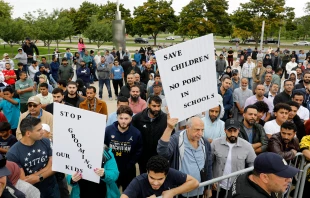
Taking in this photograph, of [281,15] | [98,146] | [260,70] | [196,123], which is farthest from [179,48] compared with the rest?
[281,15]

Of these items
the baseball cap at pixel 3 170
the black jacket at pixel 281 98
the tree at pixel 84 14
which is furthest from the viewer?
the tree at pixel 84 14

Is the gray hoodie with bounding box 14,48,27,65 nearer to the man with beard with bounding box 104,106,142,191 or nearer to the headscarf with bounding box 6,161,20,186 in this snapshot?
the man with beard with bounding box 104,106,142,191

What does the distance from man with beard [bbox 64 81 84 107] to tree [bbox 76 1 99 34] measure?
5572 cm

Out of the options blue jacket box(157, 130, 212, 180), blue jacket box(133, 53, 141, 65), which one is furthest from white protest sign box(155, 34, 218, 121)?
blue jacket box(133, 53, 141, 65)

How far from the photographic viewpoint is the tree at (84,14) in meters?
60.4

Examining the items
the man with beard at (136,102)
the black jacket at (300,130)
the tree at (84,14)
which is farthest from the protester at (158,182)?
the tree at (84,14)

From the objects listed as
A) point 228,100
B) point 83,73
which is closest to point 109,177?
point 228,100

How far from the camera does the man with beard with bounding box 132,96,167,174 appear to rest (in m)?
4.89

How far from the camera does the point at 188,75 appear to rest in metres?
3.47

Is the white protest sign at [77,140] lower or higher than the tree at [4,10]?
lower

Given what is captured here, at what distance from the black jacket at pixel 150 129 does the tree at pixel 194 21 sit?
43.3 meters

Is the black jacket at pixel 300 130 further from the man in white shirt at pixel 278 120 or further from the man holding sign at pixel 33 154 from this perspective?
the man holding sign at pixel 33 154

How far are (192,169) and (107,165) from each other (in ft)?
3.58

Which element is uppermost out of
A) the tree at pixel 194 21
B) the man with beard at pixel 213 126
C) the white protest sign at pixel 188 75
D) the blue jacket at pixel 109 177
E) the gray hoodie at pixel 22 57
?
the tree at pixel 194 21
